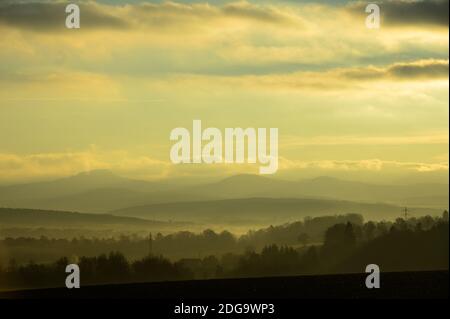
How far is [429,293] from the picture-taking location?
76.8 metres
